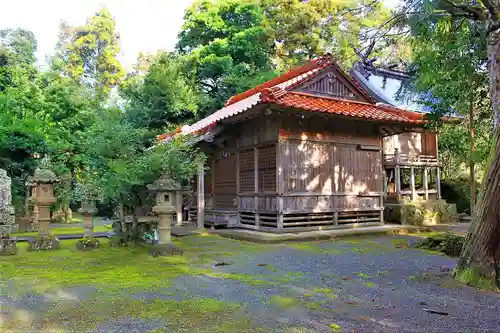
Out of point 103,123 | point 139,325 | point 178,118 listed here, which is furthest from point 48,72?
point 139,325

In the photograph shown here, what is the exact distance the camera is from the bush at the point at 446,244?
804cm

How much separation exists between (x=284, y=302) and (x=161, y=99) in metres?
14.1

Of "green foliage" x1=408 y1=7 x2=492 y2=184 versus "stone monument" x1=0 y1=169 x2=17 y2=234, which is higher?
"green foliage" x1=408 y1=7 x2=492 y2=184

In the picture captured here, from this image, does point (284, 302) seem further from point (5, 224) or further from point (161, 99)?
point (161, 99)

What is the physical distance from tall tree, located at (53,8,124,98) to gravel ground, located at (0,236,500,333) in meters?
30.0

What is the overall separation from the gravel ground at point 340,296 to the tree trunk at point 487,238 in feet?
1.02

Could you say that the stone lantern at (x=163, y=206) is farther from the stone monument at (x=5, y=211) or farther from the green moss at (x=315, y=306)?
the green moss at (x=315, y=306)

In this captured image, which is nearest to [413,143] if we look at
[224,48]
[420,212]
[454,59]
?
[420,212]

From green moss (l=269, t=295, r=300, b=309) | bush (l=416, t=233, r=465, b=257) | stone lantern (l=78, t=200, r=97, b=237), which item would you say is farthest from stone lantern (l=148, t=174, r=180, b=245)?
bush (l=416, t=233, r=465, b=257)

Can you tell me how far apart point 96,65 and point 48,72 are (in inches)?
485

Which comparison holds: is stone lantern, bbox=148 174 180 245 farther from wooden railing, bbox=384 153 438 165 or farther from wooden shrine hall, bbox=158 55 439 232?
wooden railing, bbox=384 153 438 165

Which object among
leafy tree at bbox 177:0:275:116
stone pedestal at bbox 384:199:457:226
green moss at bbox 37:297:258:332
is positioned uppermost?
leafy tree at bbox 177:0:275:116

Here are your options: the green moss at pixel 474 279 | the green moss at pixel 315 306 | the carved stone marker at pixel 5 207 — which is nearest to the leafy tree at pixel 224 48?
the carved stone marker at pixel 5 207

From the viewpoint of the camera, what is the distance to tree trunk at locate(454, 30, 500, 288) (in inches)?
208
